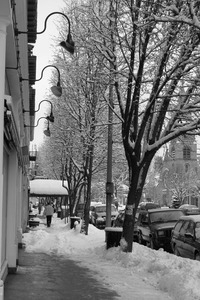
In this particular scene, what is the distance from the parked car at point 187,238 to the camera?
11609mm

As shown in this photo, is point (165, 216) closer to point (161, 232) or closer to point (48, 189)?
point (161, 232)

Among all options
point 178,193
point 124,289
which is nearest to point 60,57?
point 124,289

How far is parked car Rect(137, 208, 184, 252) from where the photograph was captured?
16031mm

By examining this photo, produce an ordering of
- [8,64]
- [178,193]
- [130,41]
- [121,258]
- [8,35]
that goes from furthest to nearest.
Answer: [178,193] < [130,41] < [121,258] < [8,64] < [8,35]

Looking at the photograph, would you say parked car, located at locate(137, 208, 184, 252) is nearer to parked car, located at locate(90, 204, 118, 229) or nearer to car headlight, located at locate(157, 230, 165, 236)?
car headlight, located at locate(157, 230, 165, 236)

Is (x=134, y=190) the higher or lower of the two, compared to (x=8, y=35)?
lower

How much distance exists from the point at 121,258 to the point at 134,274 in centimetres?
197

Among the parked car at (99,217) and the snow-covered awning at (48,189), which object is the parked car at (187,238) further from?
the snow-covered awning at (48,189)

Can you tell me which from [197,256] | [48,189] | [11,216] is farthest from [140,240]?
[48,189]

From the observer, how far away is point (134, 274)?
10.3 m

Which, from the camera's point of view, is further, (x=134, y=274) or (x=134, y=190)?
(x=134, y=190)

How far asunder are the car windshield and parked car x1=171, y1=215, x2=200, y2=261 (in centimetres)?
369

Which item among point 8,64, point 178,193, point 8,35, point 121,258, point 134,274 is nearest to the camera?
point 8,35

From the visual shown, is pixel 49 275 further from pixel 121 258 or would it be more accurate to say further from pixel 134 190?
pixel 134 190
